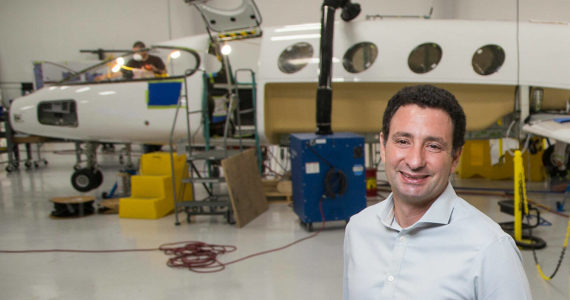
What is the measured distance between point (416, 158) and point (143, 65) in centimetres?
617

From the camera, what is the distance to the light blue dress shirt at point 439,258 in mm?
1018

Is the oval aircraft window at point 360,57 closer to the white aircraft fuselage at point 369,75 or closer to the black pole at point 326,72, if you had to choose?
the white aircraft fuselage at point 369,75

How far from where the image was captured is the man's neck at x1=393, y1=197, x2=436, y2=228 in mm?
1239

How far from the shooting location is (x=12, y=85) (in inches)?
621

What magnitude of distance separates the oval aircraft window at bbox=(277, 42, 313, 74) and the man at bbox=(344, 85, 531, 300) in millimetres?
4502

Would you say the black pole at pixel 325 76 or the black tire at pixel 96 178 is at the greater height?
the black pole at pixel 325 76

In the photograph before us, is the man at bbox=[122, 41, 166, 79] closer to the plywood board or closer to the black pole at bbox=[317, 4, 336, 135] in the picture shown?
the plywood board

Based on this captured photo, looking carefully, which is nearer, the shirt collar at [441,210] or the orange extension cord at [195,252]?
the shirt collar at [441,210]

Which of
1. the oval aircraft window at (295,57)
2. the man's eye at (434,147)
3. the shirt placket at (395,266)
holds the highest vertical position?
the oval aircraft window at (295,57)

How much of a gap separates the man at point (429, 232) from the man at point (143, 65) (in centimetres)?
569

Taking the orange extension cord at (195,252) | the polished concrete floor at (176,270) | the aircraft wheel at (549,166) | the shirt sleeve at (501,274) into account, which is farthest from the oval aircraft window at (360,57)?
the shirt sleeve at (501,274)

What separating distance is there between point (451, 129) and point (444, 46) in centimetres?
462

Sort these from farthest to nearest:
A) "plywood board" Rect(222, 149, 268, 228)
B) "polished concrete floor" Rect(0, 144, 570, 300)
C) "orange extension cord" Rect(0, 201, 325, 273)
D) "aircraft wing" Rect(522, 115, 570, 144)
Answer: "plywood board" Rect(222, 149, 268, 228)
"orange extension cord" Rect(0, 201, 325, 273)
"polished concrete floor" Rect(0, 144, 570, 300)
"aircraft wing" Rect(522, 115, 570, 144)

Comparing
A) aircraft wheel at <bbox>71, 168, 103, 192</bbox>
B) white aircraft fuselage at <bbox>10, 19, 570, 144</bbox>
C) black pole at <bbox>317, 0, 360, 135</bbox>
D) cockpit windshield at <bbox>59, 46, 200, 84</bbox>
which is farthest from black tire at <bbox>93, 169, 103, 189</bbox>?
black pole at <bbox>317, 0, 360, 135</bbox>
